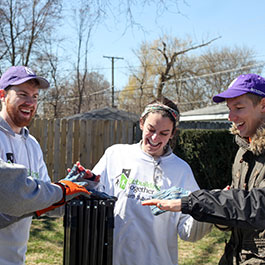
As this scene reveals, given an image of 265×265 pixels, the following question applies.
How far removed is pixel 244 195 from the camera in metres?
1.99

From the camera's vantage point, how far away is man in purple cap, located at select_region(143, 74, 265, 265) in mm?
1952

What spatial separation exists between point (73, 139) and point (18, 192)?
6.55 meters

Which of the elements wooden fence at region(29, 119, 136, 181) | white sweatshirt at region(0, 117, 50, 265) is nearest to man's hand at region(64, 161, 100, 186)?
white sweatshirt at region(0, 117, 50, 265)

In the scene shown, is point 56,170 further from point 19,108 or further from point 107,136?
point 19,108

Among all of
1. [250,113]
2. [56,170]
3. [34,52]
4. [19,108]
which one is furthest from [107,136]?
[250,113]

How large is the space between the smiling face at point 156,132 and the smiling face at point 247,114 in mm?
538

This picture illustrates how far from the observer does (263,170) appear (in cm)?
218

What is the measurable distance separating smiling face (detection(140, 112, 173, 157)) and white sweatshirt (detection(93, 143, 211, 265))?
7 centimetres

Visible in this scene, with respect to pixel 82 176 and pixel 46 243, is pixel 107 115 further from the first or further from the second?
pixel 82 176

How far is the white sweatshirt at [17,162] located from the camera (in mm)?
2441

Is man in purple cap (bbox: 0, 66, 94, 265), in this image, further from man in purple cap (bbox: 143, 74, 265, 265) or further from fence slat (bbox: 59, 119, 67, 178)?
fence slat (bbox: 59, 119, 67, 178)

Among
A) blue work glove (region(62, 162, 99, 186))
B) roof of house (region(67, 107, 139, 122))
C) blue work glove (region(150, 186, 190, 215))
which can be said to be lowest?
blue work glove (region(150, 186, 190, 215))

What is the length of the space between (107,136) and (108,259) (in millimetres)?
6444

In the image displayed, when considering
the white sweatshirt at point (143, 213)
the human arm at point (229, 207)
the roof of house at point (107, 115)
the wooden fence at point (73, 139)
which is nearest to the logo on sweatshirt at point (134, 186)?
the white sweatshirt at point (143, 213)
